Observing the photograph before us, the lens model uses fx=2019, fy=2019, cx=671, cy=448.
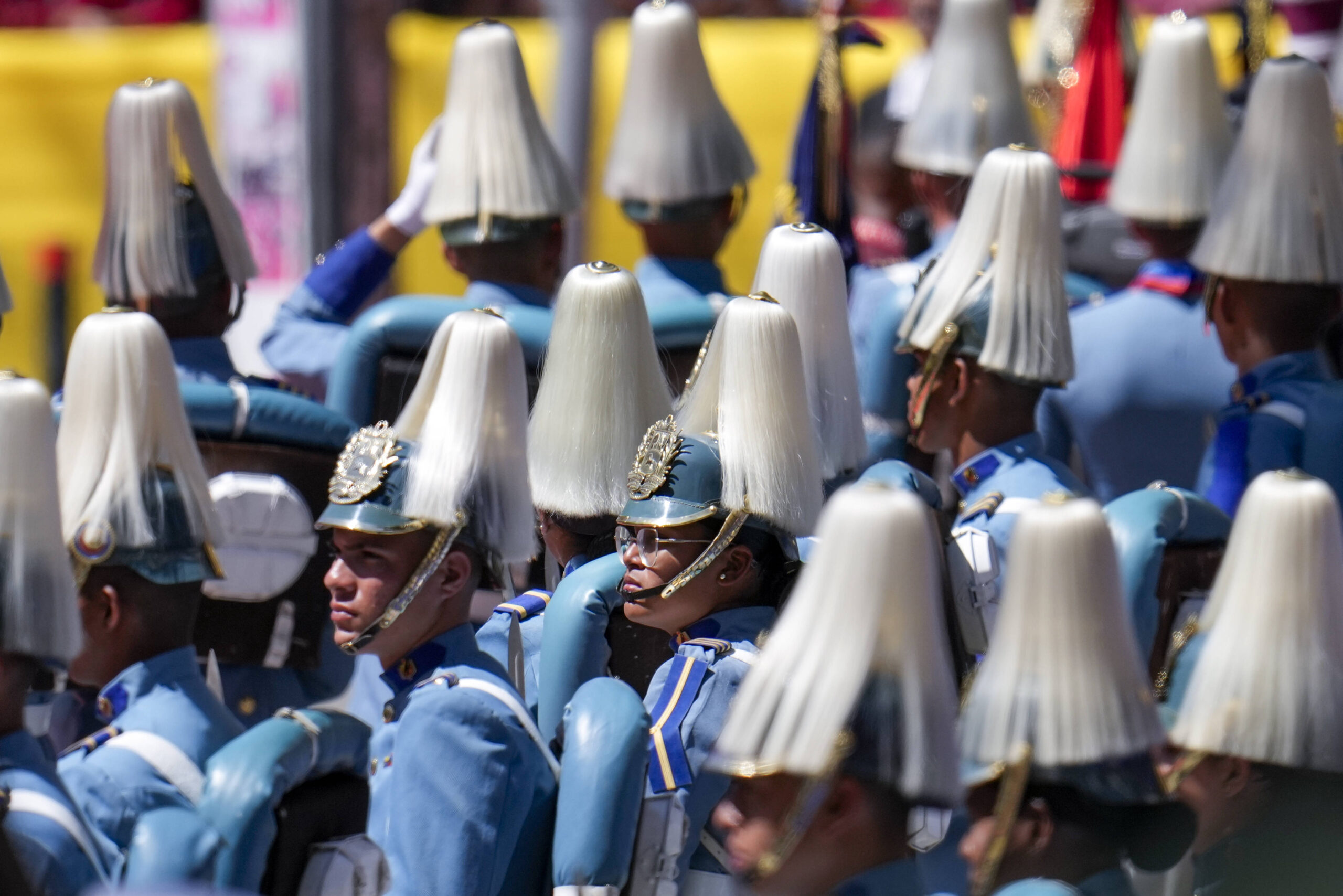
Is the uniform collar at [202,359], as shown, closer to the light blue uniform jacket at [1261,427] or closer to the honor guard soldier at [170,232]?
the honor guard soldier at [170,232]

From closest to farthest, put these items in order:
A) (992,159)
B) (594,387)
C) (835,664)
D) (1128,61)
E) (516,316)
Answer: (835,664) < (594,387) < (992,159) < (516,316) < (1128,61)

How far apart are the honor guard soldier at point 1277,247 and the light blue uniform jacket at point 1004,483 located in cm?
42

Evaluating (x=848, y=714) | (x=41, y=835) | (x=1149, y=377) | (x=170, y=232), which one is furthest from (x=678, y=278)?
(x=848, y=714)

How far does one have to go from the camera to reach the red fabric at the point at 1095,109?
6371 millimetres

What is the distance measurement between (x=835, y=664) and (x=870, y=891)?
1.13ft

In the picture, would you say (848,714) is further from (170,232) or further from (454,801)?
(170,232)

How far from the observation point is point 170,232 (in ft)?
14.7

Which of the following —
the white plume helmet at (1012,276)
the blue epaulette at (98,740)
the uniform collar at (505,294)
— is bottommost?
the blue epaulette at (98,740)

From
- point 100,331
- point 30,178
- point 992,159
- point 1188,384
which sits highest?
point 992,159

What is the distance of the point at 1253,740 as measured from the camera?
2699mm

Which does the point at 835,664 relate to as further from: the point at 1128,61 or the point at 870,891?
the point at 1128,61

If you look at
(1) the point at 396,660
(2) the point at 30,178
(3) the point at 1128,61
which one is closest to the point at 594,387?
(1) the point at 396,660

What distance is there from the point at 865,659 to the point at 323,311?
3024 mm

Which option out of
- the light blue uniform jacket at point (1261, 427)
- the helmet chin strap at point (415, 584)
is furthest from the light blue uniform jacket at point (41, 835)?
the light blue uniform jacket at point (1261, 427)
